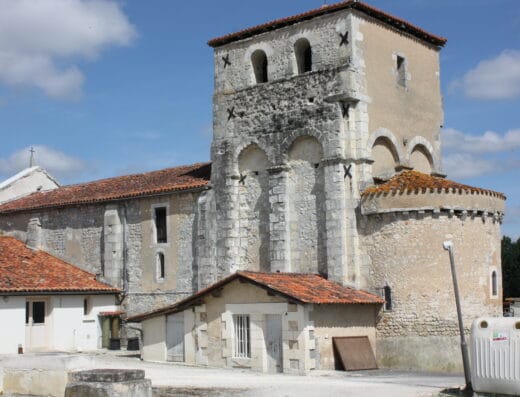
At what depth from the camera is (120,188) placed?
111ft

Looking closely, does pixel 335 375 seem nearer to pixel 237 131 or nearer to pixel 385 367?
pixel 385 367

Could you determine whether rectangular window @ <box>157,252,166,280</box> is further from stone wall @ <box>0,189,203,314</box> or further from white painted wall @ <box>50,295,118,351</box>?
white painted wall @ <box>50,295,118,351</box>

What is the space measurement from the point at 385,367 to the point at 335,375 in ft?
10.2

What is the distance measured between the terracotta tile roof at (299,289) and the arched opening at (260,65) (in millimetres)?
7586

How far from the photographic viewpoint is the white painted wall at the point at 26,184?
1541 inches

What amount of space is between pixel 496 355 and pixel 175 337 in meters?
12.1

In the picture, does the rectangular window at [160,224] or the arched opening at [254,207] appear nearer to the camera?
the arched opening at [254,207]

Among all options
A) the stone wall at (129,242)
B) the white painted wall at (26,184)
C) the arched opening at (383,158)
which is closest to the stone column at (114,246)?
the stone wall at (129,242)

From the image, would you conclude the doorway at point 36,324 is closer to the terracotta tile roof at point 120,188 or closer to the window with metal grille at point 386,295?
the terracotta tile roof at point 120,188

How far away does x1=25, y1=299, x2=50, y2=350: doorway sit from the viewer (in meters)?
29.7

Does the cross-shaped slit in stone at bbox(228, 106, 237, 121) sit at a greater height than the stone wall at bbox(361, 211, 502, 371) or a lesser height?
greater

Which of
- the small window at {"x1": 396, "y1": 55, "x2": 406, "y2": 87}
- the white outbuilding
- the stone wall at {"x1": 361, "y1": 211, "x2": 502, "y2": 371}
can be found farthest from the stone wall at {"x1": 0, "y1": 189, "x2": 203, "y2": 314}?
the small window at {"x1": 396, "y1": 55, "x2": 406, "y2": 87}

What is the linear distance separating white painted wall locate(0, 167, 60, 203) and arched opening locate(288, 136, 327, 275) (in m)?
17.7

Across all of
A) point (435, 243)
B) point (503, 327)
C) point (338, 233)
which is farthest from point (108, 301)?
point (503, 327)
